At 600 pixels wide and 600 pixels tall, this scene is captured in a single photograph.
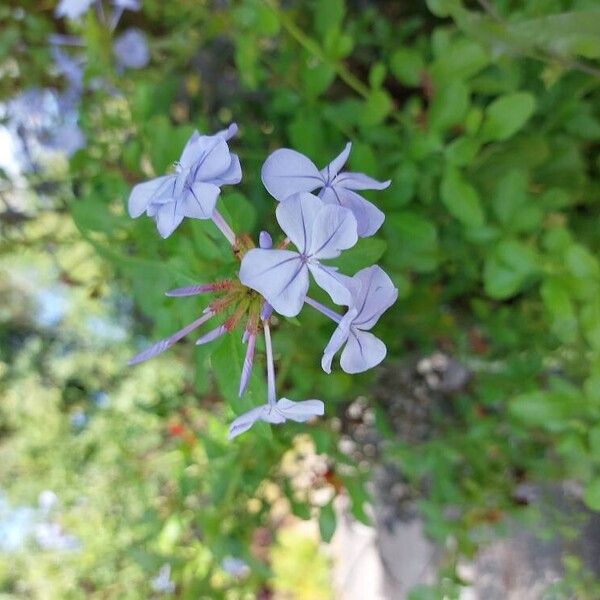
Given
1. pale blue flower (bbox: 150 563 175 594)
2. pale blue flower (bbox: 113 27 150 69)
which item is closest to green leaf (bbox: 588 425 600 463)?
pale blue flower (bbox: 150 563 175 594)

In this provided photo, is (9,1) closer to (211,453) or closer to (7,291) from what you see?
(211,453)

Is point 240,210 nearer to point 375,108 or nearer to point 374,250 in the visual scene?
point 374,250

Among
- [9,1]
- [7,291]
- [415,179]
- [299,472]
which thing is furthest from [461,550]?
[7,291]

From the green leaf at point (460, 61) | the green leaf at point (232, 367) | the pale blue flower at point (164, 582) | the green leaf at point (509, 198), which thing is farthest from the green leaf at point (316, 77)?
the pale blue flower at point (164, 582)

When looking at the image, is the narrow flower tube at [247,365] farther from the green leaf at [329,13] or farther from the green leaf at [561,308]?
the green leaf at [329,13]

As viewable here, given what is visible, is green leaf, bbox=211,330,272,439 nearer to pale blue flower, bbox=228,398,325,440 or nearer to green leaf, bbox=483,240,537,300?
pale blue flower, bbox=228,398,325,440
